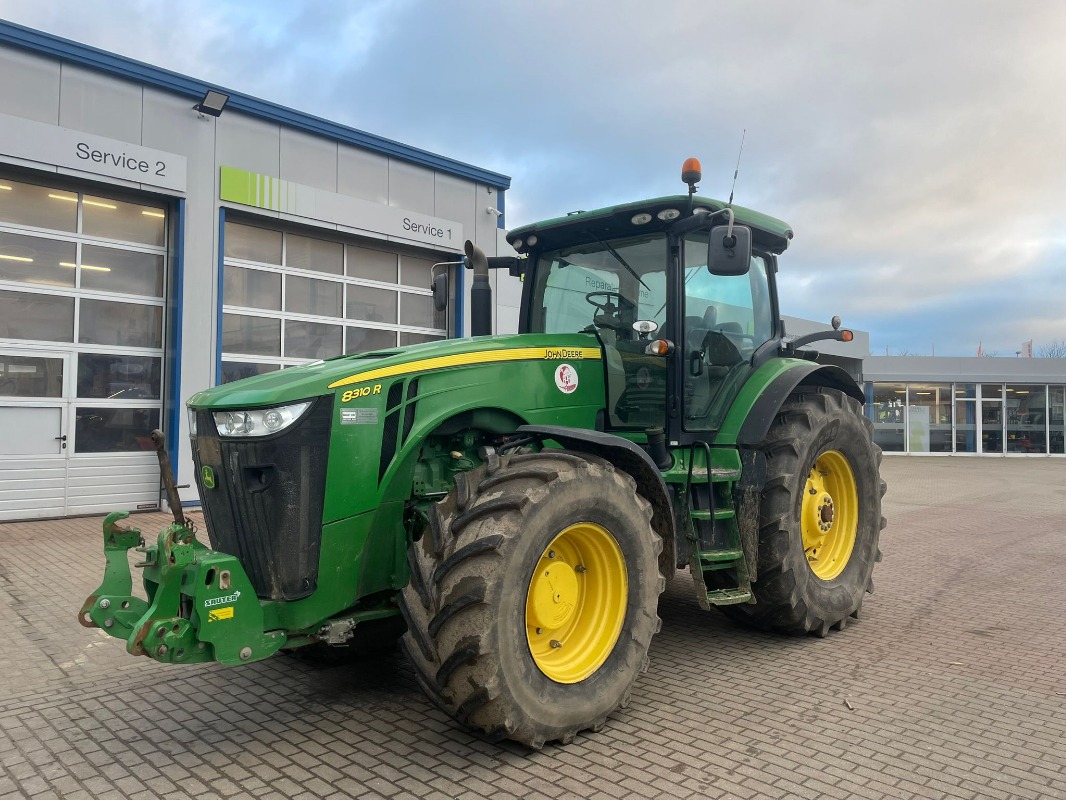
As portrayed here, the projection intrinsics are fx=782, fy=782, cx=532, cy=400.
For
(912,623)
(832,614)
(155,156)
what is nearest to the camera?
(832,614)

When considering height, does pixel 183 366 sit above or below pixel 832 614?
above

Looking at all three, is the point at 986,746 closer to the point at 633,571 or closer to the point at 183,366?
the point at 633,571

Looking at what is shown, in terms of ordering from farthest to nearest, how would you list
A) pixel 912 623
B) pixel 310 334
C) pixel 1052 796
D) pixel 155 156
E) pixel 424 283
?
pixel 424 283, pixel 310 334, pixel 155 156, pixel 912 623, pixel 1052 796

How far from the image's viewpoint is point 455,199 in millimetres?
14148

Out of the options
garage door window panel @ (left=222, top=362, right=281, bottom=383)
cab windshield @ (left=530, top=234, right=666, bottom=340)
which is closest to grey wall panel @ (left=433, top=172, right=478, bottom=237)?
garage door window panel @ (left=222, top=362, right=281, bottom=383)

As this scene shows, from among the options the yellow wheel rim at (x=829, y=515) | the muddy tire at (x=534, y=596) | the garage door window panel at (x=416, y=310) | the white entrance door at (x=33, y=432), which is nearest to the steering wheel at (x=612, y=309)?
the muddy tire at (x=534, y=596)

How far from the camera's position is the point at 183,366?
35.2 feet

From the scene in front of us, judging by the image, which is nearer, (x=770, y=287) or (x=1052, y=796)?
(x=1052, y=796)

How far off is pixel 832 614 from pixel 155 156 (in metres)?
9.95

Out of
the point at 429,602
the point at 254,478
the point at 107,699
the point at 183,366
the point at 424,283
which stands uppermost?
the point at 424,283

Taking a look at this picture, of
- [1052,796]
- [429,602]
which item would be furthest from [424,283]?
[1052,796]

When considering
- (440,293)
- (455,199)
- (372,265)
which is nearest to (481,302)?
(440,293)

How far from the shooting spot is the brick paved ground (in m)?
3.13

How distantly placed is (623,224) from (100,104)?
8531mm
